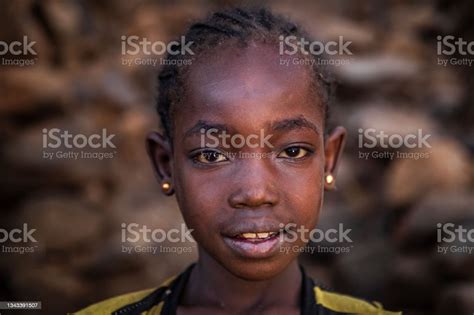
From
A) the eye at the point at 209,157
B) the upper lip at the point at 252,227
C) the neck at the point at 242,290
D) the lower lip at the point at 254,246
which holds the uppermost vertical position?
the eye at the point at 209,157

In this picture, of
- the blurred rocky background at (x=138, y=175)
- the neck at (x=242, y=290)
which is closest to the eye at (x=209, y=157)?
the neck at (x=242, y=290)

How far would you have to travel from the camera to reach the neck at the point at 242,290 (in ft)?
6.94

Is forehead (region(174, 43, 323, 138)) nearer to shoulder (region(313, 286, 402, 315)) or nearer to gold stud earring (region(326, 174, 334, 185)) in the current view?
gold stud earring (region(326, 174, 334, 185))

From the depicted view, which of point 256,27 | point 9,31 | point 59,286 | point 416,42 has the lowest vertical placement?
point 59,286

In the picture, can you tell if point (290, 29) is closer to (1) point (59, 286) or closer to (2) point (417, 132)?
(1) point (59, 286)

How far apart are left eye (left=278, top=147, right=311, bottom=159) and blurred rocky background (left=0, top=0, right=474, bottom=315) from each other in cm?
122

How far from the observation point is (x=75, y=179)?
20.7 ft

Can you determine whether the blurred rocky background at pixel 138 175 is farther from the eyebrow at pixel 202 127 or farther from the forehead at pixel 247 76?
the eyebrow at pixel 202 127

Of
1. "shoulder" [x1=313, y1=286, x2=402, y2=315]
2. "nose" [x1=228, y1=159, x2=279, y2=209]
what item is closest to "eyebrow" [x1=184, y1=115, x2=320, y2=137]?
"nose" [x1=228, y1=159, x2=279, y2=209]

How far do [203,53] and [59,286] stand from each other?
3449mm

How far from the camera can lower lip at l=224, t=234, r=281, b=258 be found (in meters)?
1.88

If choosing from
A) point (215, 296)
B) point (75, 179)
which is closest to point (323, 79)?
point (215, 296)

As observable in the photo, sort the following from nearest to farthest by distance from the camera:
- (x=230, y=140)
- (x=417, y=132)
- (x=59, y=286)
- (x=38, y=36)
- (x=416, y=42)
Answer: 1. (x=230, y=140)
2. (x=59, y=286)
3. (x=417, y=132)
4. (x=38, y=36)
5. (x=416, y=42)

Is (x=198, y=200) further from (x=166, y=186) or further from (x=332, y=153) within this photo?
(x=332, y=153)
